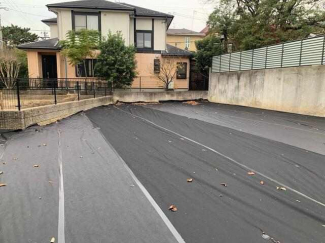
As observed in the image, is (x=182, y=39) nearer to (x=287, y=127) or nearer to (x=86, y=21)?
(x=86, y=21)

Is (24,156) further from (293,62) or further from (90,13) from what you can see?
(90,13)

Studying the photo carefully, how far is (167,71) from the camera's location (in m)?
18.7

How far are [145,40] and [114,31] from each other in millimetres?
2625

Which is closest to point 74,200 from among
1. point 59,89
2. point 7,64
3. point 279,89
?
point 279,89

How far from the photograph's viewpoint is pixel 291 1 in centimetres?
1351

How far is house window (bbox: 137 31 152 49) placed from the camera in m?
19.5

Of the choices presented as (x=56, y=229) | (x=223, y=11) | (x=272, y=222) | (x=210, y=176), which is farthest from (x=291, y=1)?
(x=56, y=229)

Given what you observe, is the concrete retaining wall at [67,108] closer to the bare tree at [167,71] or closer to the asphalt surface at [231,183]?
the bare tree at [167,71]

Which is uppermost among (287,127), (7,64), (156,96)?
(7,64)

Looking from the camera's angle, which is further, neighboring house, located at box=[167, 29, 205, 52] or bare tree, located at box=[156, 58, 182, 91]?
neighboring house, located at box=[167, 29, 205, 52]

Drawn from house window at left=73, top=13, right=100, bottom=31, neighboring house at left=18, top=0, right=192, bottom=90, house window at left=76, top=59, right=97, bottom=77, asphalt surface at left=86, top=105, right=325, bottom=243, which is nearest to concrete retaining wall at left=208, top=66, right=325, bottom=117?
asphalt surface at left=86, top=105, right=325, bottom=243

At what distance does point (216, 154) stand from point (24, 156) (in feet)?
13.4

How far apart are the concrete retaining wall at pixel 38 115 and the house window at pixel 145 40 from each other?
9034 mm

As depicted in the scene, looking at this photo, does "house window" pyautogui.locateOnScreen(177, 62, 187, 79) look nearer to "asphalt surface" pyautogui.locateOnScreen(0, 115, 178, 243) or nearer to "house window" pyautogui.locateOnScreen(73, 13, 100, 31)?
"house window" pyautogui.locateOnScreen(73, 13, 100, 31)
